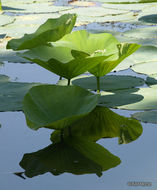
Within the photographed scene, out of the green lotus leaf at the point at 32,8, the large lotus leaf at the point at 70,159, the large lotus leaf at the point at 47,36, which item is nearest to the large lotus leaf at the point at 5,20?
the green lotus leaf at the point at 32,8

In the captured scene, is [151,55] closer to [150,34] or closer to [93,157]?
[150,34]

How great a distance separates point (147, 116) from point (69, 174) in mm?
414

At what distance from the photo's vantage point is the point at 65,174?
41.7 inches

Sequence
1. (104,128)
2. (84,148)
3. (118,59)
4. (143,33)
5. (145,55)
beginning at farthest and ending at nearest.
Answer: (143,33)
(145,55)
(118,59)
(104,128)
(84,148)

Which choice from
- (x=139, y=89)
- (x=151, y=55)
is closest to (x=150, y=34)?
(x=151, y=55)

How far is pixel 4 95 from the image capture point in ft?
5.17

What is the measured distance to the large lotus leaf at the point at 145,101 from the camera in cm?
144

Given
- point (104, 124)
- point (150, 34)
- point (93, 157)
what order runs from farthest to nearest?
point (150, 34) < point (104, 124) < point (93, 157)

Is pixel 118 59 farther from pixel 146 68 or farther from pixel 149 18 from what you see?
pixel 149 18

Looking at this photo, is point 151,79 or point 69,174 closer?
point 69,174

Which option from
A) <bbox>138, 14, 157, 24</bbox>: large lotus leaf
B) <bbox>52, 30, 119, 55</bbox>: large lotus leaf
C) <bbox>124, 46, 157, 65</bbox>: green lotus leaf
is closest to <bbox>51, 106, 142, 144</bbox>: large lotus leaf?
<bbox>52, 30, 119, 55</bbox>: large lotus leaf

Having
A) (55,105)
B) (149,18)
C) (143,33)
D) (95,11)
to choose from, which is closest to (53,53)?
(55,105)

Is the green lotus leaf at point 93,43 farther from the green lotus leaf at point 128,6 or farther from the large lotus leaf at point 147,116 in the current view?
the green lotus leaf at point 128,6

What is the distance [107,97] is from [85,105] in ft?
1.05
